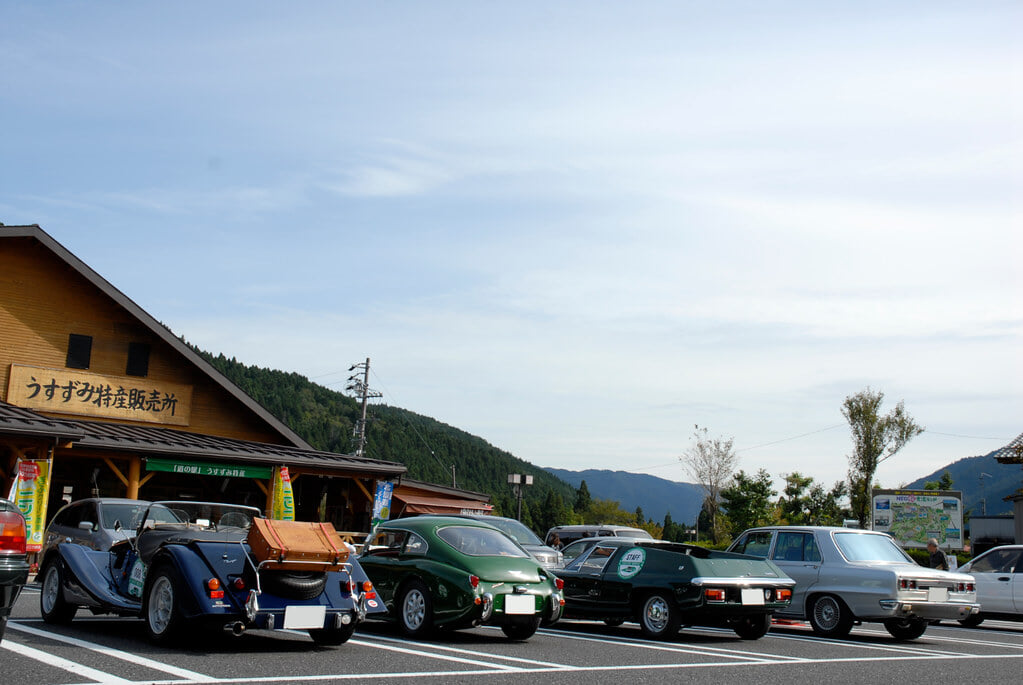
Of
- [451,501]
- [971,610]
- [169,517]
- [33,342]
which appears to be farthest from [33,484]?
[451,501]

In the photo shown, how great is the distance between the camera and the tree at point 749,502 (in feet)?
167

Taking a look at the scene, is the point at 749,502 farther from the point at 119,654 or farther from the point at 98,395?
the point at 119,654

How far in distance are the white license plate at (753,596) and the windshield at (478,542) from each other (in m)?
2.85

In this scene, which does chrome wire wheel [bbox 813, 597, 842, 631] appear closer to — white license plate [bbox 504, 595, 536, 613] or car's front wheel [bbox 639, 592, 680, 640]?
car's front wheel [bbox 639, 592, 680, 640]

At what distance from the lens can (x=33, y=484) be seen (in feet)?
68.4

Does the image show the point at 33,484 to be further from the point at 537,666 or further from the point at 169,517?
the point at 537,666

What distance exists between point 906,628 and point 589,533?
11.0 metres

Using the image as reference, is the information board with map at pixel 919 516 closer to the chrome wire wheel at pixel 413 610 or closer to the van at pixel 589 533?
the van at pixel 589 533

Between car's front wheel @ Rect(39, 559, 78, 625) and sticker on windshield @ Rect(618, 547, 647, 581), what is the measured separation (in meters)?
6.74

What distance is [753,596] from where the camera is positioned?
1253 cm

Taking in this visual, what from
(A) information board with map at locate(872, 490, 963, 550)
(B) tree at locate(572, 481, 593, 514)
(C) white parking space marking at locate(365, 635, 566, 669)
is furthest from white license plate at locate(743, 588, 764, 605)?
(B) tree at locate(572, 481, 593, 514)

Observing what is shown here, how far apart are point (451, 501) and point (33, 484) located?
21821 millimetres

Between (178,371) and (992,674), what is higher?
(178,371)

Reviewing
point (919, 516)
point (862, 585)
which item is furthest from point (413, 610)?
point (919, 516)
